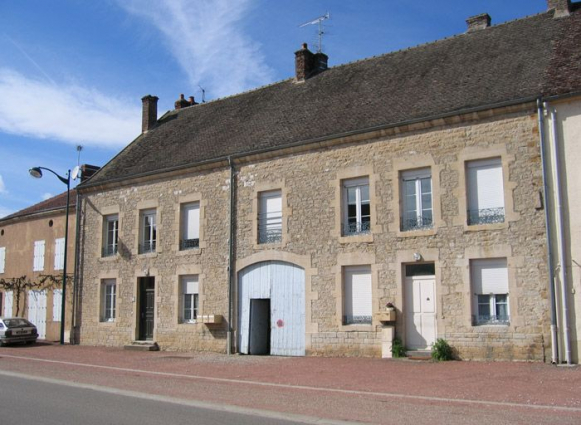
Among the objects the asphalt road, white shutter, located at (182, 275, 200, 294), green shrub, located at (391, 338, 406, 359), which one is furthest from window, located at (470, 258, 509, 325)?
white shutter, located at (182, 275, 200, 294)

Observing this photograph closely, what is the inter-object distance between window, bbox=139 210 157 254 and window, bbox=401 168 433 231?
8644 millimetres

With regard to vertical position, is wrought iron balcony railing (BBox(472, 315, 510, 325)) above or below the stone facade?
below

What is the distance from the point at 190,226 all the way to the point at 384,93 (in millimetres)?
6952

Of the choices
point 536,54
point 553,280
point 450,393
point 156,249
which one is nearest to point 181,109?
point 156,249

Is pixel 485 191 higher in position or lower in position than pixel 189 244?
higher

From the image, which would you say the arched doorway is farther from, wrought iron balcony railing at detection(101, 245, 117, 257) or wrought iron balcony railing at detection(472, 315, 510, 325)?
wrought iron balcony railing at detection(101, 245, 117, 257)

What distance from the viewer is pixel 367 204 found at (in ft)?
51.3

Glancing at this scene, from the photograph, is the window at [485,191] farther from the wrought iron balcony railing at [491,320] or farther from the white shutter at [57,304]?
the white shutter at [57,304]

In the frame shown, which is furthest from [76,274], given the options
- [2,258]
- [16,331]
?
[2,258]

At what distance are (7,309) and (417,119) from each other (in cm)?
1994

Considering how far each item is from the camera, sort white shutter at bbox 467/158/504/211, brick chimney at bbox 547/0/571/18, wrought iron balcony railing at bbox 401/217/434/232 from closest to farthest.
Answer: white shutter at bbox 467/158/504/211 < wrought iron balcony railing at bbox 401/217/434/232 < brick chimney at bbox 547/0/571/18

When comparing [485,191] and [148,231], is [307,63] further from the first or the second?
[485,191]

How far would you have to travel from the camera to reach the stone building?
13.6 metres

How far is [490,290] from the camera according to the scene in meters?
13.7
